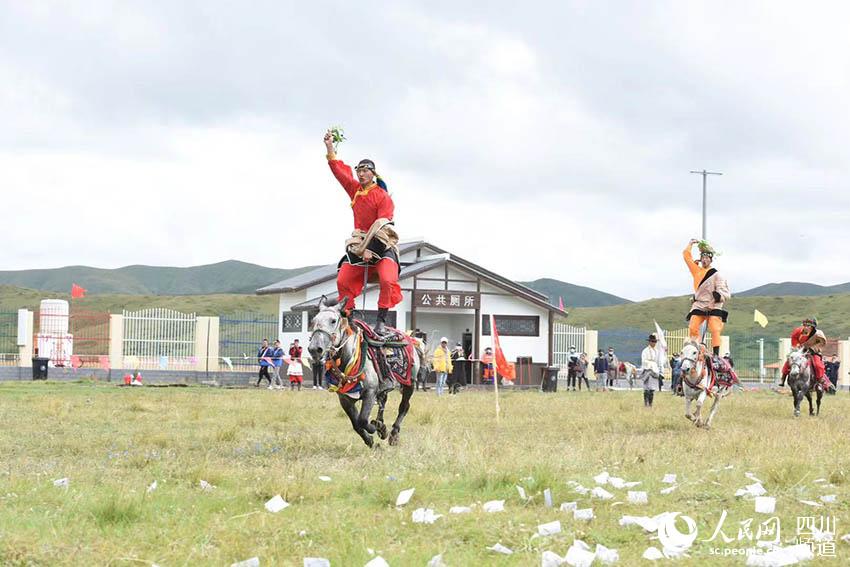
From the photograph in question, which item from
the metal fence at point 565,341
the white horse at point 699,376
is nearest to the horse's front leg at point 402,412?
the white horse at point 699,376

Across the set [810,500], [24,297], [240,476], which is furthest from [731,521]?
[24,297]

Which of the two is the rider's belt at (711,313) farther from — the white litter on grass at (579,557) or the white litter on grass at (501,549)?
the white litter on grass at (579,557)

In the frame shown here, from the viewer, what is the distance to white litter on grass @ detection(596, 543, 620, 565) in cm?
564

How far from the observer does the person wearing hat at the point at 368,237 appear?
11836 mm

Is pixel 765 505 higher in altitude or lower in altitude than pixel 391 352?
lower

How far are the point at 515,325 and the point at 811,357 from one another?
23192 millimetres

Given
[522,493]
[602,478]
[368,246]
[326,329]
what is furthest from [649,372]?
[522,493]

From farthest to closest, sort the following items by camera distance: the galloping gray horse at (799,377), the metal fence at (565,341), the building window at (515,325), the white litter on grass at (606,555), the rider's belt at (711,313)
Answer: the metal fence at (565,341) < the building window at (515,325) < the galloping gray horse at (799,377) < the rider's belt at (711,313) < the white litter on grass at (606,555)

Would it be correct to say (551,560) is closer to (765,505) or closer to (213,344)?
(765,505)

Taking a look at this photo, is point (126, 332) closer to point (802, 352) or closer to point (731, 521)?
point (802, 352)

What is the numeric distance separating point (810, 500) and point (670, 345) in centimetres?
4744

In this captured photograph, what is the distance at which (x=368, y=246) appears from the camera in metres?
11.9

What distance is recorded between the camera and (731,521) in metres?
6.76

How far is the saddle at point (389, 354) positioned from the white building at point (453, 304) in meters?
27.5
